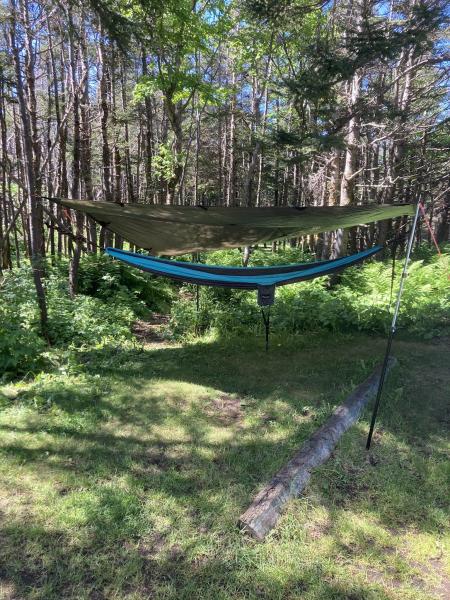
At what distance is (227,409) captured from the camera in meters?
2.65

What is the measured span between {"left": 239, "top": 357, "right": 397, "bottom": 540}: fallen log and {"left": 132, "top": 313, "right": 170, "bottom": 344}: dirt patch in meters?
2.29

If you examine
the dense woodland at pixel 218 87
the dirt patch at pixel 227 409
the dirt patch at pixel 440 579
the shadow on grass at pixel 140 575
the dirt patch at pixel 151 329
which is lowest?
the dirt patch at pixel 440 579

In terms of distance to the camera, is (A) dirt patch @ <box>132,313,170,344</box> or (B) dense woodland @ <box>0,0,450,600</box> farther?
(A) dirt patch @ <box>132,313,170,344</box>

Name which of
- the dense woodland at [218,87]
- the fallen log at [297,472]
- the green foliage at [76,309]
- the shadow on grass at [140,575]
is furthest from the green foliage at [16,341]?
the fallen log at [297,472]

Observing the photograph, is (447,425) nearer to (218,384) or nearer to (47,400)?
(218,384)

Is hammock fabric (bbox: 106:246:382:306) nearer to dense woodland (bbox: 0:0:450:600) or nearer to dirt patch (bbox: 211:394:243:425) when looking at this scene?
dense woodland (bbox: 0:0:450:600)

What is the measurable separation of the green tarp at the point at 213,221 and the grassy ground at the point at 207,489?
129 centimetres

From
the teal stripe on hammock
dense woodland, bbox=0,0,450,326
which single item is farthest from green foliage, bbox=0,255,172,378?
the teal stripe on hammock

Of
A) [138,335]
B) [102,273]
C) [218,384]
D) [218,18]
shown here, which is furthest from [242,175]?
[218,384]

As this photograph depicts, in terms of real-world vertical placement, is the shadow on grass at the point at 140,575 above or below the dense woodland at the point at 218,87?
below

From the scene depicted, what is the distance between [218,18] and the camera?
20.3 feet

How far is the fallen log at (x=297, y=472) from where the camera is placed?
5.06ft

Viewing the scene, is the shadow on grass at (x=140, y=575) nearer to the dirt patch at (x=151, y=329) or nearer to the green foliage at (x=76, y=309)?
the green foliage at (x=76, y=309)

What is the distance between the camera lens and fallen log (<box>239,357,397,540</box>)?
154 centimetres
